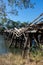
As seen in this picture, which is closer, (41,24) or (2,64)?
(41,24)

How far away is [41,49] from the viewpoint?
13.3 meters

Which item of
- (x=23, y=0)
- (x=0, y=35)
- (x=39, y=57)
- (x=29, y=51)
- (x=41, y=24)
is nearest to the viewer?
(x=41, y=24)

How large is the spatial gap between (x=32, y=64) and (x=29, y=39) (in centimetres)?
279

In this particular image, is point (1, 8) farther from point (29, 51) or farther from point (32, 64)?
A: point (32, 64)

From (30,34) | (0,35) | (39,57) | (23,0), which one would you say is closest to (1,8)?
(23,0)

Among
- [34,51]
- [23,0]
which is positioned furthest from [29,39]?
[23,0]

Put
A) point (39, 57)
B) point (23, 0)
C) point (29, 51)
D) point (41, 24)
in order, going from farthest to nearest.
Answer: point (23, 0), point (29, 51), point (39, 57), point (41, 24)

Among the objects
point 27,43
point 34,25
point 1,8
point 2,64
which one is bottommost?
point 2,64

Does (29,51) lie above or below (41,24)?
below

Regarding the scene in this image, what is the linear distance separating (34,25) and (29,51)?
3.44 meters

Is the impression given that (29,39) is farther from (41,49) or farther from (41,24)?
(41,24)

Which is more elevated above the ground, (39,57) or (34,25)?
(34,25)

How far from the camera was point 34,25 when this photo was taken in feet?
32.4

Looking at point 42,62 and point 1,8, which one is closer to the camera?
point 42,62
